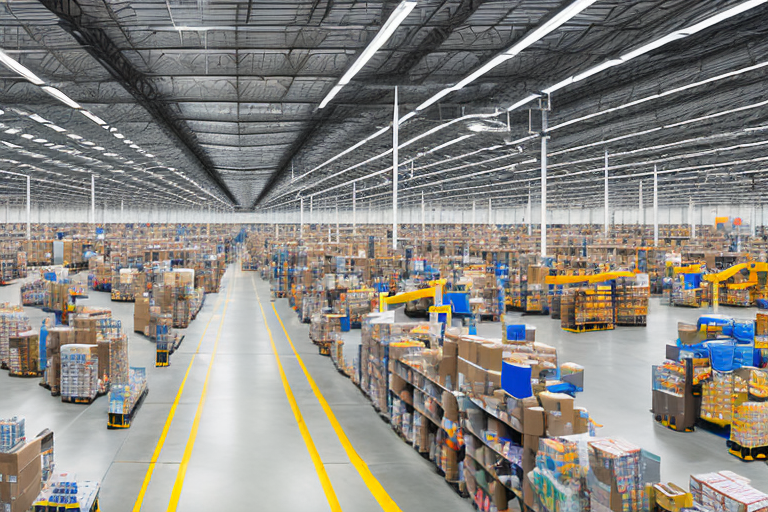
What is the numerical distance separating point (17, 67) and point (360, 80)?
20.2 feet

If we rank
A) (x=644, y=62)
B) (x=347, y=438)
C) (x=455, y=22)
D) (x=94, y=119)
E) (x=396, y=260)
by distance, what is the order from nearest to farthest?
(x=347, y=438)
(x=455, y=22)
(x=644, y=62)
(x=94, y=119)
(x=396, y=260)

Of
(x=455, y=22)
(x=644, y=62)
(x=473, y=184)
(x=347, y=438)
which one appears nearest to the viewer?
(x=347, y=438)

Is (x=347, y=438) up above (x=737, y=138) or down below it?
below

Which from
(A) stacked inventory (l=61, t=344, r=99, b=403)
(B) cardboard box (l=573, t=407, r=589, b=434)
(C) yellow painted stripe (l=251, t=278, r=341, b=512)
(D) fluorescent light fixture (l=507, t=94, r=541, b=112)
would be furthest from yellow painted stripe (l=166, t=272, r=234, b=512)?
(D) fluorescent light fixture (l=507, t=94, r=541, b=112)

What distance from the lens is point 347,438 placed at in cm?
798

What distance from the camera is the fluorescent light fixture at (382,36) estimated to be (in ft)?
25.0

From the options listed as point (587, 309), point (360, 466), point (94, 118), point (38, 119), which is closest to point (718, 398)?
point (360, 466)

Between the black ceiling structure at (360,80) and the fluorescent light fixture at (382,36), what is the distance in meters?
0.22

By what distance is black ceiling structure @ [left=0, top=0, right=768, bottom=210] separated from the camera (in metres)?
9.13

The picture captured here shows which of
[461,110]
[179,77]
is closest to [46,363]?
[179,77]

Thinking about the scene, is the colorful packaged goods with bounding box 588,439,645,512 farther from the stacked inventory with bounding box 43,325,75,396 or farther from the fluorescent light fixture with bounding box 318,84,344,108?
the fluorescent light fixture with bounding box 318,84,344,108

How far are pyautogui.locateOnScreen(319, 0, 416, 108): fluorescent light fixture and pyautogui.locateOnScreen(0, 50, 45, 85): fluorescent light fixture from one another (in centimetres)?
550

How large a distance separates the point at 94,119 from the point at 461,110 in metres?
9.80

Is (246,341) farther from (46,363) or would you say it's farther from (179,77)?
(179,77)
